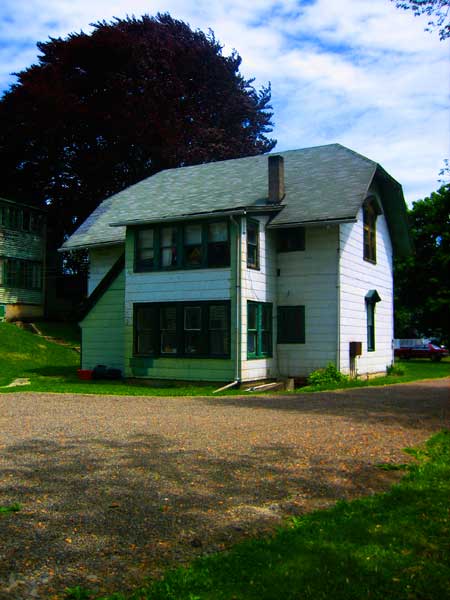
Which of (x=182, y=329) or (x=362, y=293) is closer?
(x=182, y=329)

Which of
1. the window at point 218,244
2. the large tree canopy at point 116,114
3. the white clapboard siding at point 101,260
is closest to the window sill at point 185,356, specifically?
the window at point 218,244

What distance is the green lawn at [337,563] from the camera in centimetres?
426

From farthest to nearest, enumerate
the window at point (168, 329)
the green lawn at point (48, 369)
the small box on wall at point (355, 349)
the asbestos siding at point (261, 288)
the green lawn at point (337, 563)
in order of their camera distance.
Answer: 1. the small box on wall at point (355, 349)
2. the window at point (168, 329)
3. the asbestos siding at point (261, 288)
4. the green lawn at point (48, 369)
5. the green lawn at point (337, 563)

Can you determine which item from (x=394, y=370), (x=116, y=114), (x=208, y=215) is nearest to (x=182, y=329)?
(x=208, y=215)

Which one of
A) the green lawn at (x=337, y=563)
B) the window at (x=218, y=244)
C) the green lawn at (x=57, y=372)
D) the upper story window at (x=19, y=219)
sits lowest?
the green lawn at (x=337, y=563)

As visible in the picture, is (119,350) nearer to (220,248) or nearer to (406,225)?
(220,248)

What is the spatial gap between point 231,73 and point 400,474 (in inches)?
1443

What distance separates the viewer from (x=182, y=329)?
20.9 m

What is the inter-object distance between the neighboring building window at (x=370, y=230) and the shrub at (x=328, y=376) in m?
5.18

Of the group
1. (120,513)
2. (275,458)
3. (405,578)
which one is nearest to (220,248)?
(275,458)

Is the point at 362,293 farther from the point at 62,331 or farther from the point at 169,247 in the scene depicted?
the point at 62,331

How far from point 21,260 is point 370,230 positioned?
23589mm

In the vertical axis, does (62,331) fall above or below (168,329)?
above

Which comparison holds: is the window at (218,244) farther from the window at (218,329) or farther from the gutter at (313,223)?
the gutter at (313,223)
